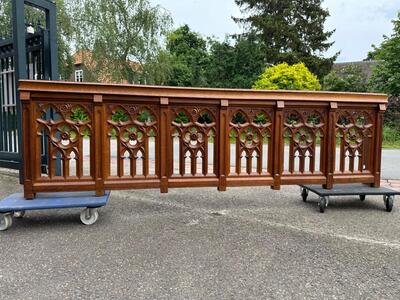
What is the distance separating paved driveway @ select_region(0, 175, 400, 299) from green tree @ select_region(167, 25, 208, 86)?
21.1m

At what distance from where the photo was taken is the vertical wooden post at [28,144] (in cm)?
367

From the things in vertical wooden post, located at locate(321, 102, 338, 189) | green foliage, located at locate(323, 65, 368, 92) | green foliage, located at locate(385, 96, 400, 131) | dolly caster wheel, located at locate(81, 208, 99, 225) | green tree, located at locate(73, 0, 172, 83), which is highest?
green tree, located at locate(73, 0, 172, 83)

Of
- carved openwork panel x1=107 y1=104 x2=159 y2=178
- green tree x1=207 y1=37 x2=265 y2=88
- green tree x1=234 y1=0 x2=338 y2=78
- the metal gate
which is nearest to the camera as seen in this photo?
carved openwork panel x1=107 y1=104 x2=159 y2=178

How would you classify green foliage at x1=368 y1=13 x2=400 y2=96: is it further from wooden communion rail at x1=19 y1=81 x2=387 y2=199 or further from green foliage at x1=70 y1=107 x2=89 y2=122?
green foliage at x1=70 y1=107 x2=89 y2=122

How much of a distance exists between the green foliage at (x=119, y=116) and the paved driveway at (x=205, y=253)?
1036 mm

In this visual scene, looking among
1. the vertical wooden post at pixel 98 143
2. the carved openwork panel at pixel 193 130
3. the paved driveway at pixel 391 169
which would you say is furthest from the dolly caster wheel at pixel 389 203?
the vertical wooden post at pixel 98 143

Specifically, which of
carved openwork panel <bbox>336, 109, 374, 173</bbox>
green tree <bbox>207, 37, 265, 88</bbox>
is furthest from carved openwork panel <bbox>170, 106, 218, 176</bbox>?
green tree <bbox>207, 37, 265, 88</bbox>

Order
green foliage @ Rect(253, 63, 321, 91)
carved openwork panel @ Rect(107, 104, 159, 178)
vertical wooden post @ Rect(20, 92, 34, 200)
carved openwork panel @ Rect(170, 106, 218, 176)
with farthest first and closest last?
1. green foliage @ Rect(253, 63, 321, 91)
2. carved openwork panel @ Rect(170, 106, 218, 176)
3. carved openwork panel @ Rect(107, 104, 159, 178)
4. vertical wooden post @ Rect(20, 92, 34, 200)

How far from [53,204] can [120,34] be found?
19871mm

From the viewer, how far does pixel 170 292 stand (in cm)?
231

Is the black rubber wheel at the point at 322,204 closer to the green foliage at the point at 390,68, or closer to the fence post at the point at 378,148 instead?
the fence post at the point at 378,148

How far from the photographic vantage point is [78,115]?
388 centimetres

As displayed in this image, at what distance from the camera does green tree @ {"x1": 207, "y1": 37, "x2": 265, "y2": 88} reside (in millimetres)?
24703

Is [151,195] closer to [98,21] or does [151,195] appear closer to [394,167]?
[394,167]
